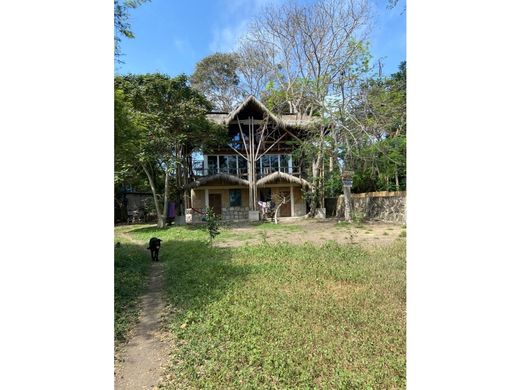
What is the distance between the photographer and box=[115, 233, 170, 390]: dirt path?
217cm

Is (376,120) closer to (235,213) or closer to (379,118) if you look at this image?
(379,118)

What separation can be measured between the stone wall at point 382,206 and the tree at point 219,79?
1232 centimetres

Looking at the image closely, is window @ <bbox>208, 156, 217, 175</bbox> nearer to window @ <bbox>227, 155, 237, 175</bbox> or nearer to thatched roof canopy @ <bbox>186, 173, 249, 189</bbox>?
window @ <bbox>227, 155, 237, 175</bbox>

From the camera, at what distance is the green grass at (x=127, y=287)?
318 cm

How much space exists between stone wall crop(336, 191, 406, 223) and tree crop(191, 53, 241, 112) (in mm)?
12317

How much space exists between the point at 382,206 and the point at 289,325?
12167 mm

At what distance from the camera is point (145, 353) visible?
2580 mm


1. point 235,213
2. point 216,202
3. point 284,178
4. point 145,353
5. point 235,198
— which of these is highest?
point 284,178

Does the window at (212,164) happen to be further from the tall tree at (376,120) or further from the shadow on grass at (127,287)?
the shadow on grass at (127,287)

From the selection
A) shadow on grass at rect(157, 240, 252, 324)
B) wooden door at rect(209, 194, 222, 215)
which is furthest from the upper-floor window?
shadow on grass at rect(157, 240, 252, 324)

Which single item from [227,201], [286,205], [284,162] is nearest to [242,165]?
[227,201]

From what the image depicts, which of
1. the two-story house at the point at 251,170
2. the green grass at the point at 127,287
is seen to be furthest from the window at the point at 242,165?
the green grass at the point at 127,287
